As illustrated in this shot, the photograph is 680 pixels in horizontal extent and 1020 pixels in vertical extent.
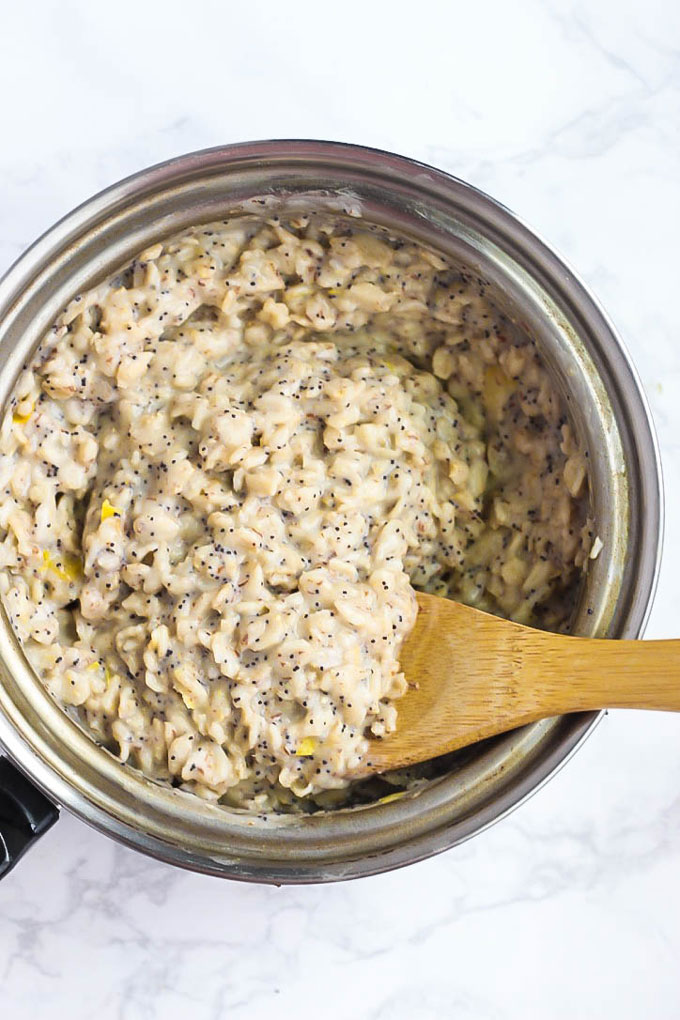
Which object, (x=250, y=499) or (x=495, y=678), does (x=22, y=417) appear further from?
(x=495, y=678)

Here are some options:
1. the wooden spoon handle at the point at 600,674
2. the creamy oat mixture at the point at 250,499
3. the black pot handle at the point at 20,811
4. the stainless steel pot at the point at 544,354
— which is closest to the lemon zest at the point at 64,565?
the creamy oat mixture at the point at 250,499

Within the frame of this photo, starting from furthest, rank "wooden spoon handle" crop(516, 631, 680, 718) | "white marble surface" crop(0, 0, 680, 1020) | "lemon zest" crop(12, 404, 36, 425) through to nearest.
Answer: "white marble surface" crop(0, 0, 680, 1020) → "lemon zest" crop(12, 404, 36, 425) → "wooden spoon handle" crop(516, 631, 680, 718)

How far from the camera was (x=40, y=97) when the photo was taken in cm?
150

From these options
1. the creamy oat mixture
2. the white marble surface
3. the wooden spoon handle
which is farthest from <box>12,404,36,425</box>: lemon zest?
the wooden spoon handle

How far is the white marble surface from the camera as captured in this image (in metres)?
1.46

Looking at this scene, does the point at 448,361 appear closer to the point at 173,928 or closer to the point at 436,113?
the point at 436,113

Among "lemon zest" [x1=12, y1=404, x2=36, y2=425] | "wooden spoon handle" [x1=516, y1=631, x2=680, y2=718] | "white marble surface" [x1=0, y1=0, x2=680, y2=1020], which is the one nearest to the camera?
"wooden spoon handle" [x1=516, y1=631, x2=680, y2=718]

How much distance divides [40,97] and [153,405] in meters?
0.50

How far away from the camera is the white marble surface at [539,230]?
57.7 inches

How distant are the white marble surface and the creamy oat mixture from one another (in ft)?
0.88

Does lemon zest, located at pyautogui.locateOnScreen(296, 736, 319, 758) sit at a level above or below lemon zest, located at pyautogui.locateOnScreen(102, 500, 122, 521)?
below

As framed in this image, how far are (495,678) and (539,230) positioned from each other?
0.60 meters

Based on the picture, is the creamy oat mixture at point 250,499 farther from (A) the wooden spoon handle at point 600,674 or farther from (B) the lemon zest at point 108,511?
(A) the wooden spoon handle at point 600,674

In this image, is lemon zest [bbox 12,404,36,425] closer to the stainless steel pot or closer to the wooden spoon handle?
the stainless steel pot
